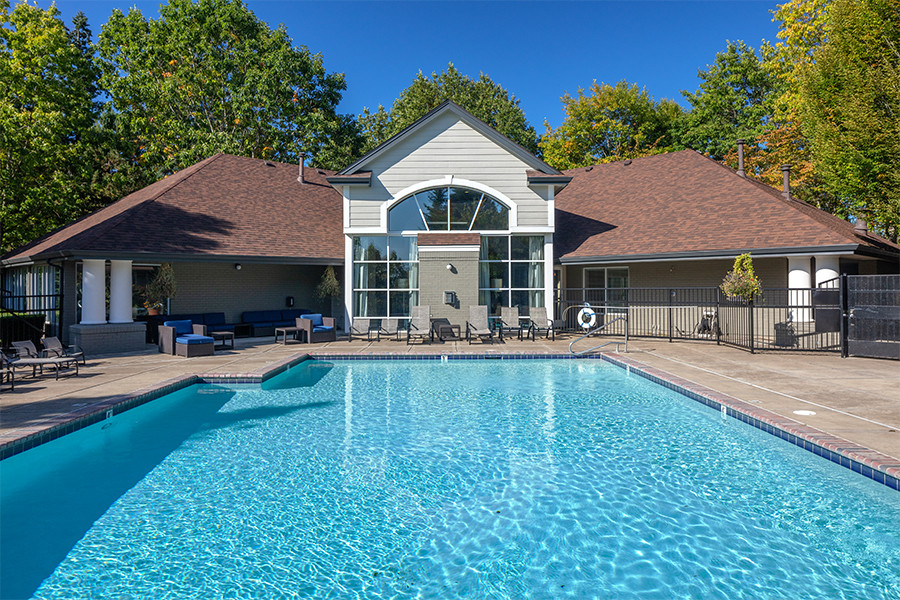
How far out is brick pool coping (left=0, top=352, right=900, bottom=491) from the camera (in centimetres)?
482

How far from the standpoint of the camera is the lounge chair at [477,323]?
15.4 m

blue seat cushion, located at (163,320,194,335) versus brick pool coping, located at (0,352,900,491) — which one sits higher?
blue seat cushion, located at (163,320,194,335)

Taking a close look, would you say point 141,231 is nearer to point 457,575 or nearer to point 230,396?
point 230,396

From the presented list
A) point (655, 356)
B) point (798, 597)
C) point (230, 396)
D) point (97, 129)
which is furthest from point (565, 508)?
point (97, 129)

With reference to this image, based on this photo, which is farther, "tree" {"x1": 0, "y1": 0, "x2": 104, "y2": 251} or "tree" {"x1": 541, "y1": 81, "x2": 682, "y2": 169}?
"tree" {"x1": 541, "y1": 81, "x2": 682, "y2": 169}

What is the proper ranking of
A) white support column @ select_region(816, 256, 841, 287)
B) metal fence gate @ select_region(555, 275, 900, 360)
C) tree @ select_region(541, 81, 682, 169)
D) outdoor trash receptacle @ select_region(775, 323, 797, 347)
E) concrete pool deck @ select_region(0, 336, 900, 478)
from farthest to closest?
1. tree @ select_region(541, 81, 682, 169)
2. white support column @ select_region(816, 256, 841, 287)
3. outdoor trash receptacle @ select_region(775, 323, 797, 347)
4. metal fence gate @ select_region(555, 275, 900, 360)
5. concrete pool deck @ select_region(0, 336, 900, 478)

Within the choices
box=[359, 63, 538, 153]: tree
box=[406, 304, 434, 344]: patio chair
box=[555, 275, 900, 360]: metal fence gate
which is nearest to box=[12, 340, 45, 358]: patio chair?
box=[406, 304, 434, 344]: patio chair

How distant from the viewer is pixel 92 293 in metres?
13.3

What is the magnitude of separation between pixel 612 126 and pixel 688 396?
102 feet

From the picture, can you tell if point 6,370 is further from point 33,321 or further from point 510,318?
point 510,318

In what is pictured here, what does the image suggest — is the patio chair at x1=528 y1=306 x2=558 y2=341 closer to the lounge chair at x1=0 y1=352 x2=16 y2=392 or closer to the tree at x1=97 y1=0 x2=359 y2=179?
the lounge chair at x1=0 y1=352 x2=16 y2=392

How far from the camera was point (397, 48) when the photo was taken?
28844 millimetres

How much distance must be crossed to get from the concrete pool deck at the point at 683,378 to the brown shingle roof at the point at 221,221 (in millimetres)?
3151

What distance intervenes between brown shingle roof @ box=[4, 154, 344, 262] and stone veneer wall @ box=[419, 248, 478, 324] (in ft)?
11.5
